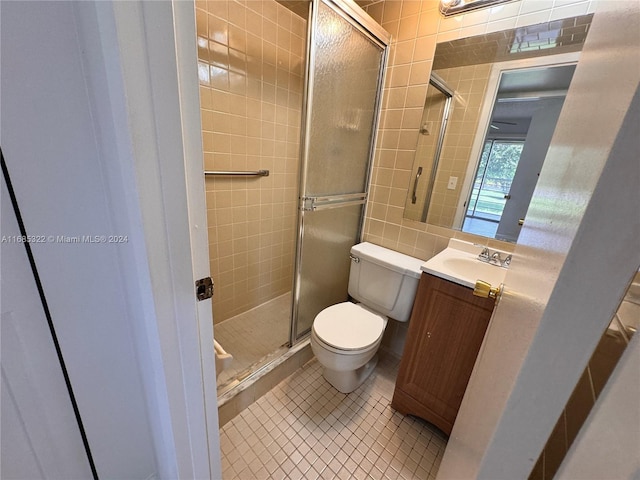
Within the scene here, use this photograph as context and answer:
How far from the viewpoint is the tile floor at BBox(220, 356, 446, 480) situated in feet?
3.80

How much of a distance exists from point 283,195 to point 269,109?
0.66 m

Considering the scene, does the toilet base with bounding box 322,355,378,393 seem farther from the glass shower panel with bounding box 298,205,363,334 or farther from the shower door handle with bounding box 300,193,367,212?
the shower door handle with bounding box 300,193,367,212

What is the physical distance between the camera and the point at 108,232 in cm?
60

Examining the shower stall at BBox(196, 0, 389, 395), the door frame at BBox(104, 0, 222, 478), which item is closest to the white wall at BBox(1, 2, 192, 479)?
the door frame at BBox(104, 0, 222, 478)

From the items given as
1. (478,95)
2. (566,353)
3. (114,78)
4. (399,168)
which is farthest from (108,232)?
(478,95)

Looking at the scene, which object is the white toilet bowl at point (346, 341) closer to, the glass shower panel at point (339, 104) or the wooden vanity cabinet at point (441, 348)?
the wooden vanity cabinet at point (441, 348)

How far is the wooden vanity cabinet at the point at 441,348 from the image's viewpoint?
1113 mm

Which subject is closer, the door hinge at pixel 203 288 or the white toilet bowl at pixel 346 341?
the door hinge at pixel 203 288

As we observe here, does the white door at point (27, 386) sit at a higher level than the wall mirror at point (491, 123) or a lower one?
lower

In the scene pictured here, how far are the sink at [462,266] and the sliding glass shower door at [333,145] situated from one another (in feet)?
2.07

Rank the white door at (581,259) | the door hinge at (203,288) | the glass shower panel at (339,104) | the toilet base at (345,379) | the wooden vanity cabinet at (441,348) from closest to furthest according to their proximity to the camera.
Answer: the white door at (581,259) < the door hinge at (203,288) < the wooden vanity cabinet at (441,348) < the glass shower panel at (339,104) < the toilet base at (345,379)

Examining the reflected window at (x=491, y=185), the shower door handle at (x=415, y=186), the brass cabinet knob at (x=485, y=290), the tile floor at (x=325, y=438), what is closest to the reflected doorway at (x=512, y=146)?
the reflected window at (x=491, y=185)

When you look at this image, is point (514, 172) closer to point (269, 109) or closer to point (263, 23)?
point (269, 109)

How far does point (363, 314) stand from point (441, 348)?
48 centimetres
